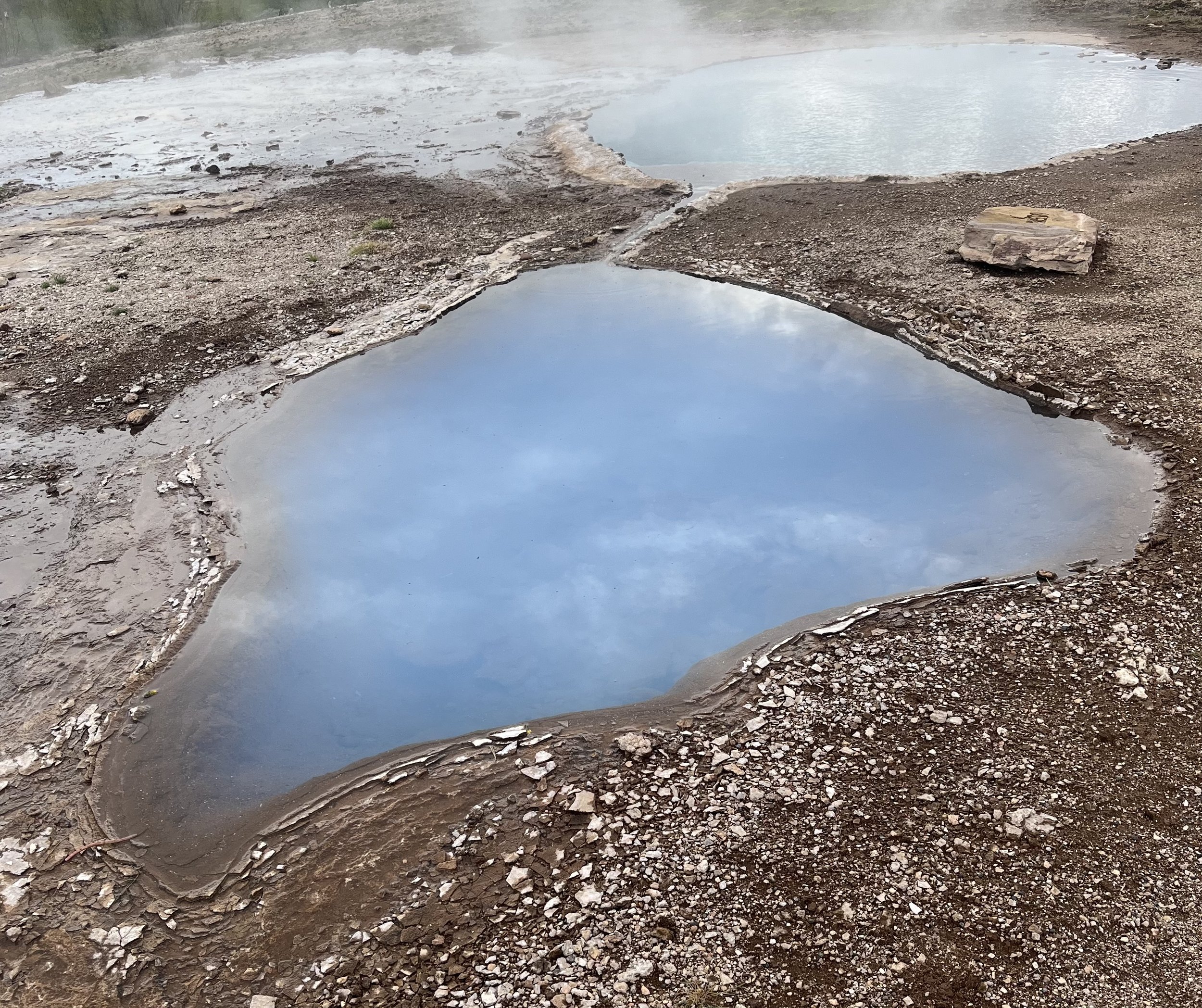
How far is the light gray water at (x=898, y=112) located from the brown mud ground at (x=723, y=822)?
854 cm

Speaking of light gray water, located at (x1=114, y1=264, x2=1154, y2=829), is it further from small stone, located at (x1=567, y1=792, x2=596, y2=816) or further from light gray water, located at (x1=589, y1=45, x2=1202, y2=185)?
light gray water, located at (x1=589, y1=45, x2=1202, y2=185)

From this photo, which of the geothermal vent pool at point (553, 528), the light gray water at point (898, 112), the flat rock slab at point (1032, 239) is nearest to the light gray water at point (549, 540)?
the geothermal vent pool at point (553, 528)

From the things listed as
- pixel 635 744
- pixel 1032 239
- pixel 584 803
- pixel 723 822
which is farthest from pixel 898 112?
pixel 584 803

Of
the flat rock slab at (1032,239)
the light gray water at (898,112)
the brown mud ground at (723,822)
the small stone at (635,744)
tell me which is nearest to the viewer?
the brown mud ground at (723,822)

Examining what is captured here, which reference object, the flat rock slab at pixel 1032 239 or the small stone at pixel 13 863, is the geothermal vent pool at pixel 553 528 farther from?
the flat rock slab at pixel 1032 239

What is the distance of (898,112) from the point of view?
18.4 meters

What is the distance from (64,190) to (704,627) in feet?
62.6

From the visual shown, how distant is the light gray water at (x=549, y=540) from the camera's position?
6.70 meters

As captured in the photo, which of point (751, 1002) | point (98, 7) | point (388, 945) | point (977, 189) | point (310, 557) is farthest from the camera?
point (98, 7)

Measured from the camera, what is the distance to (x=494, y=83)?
24.6 meters

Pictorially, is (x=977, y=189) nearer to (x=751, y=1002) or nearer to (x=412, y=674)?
(x=412, y=674)

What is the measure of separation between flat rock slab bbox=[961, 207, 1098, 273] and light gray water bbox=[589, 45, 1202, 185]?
365 centimetres

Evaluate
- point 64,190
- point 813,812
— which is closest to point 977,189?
point 813,812

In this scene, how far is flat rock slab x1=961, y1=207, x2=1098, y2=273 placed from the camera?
1113 centimetres
